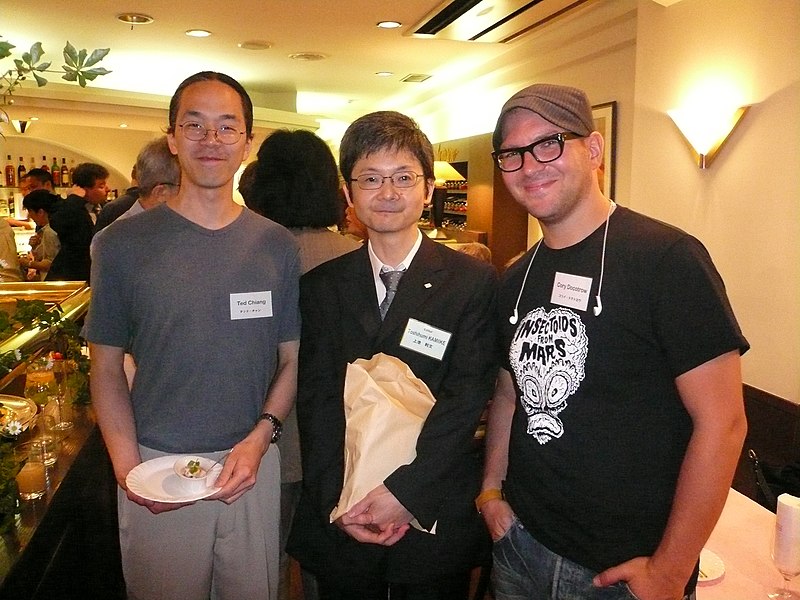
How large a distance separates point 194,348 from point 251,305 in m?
0.17

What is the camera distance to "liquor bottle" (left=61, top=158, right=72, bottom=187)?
10.7 metres

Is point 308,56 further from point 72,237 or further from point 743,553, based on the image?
point 743,553

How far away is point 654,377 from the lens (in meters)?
1.19

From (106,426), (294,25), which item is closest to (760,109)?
(106,426)

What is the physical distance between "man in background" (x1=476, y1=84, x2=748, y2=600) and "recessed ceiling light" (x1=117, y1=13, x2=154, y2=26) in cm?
430

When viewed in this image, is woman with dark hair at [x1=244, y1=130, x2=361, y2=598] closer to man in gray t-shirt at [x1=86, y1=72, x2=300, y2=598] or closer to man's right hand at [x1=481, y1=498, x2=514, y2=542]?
man in gray t-shirt at [x1=86, y1=72, x2=300, y2=598]

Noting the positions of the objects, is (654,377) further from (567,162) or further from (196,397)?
(196,397)

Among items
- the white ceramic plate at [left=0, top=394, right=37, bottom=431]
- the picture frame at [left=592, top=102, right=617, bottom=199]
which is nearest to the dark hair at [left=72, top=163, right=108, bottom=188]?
the white ceramic plate at [left=0, top=394, right=37, bottom=431]

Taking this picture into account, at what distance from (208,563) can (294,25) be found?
4366mm

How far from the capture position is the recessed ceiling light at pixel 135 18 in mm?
4641

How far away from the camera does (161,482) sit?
4.58ft

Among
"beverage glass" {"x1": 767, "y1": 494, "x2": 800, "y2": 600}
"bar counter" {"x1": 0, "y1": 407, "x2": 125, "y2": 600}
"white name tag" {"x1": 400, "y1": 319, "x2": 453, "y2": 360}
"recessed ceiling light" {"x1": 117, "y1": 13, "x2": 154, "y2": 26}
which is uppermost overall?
"recessed ceiling light" {"x1": 117, "y1": 13, "x2": 154, "y2": 26}

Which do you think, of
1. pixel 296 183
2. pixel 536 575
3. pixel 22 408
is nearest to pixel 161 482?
pixel 22 408

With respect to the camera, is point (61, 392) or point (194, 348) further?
point (61, 392)
